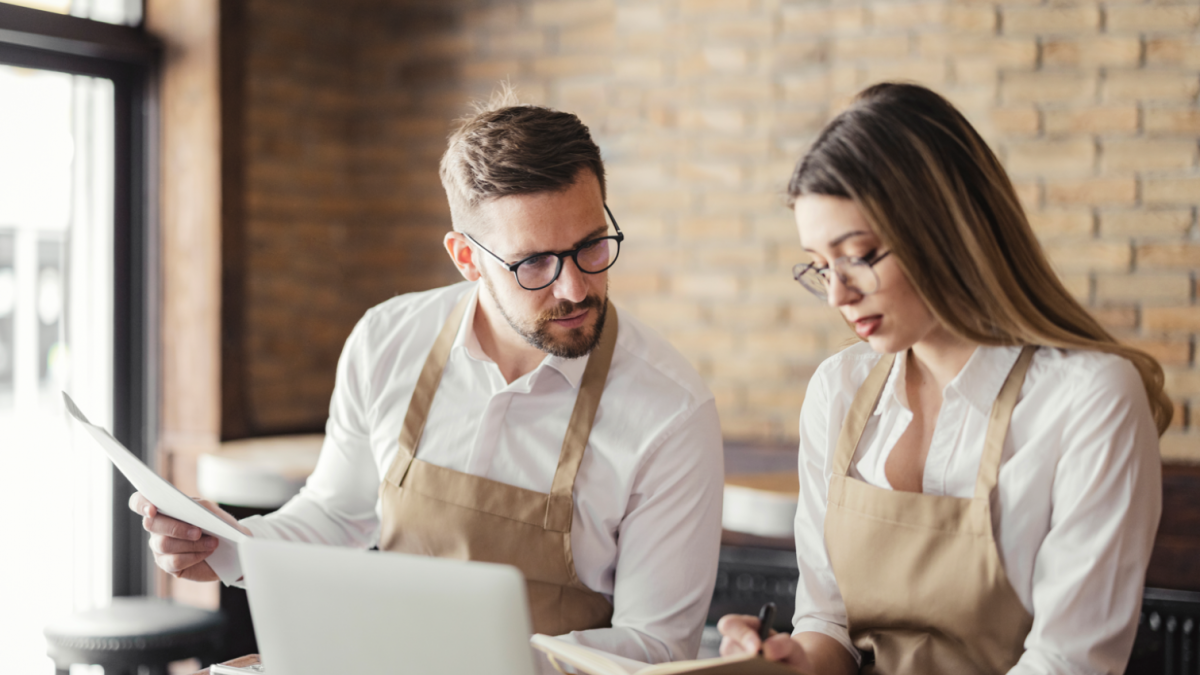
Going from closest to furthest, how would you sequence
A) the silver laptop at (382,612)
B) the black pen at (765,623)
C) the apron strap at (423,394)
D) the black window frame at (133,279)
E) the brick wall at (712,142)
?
the silver laptop at (382,612) → the black pen at (765,623) → the apron strap at (423,394) → the brick wall at (712,142) → the black window frame at (133,279)

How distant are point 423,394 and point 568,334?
32 cm

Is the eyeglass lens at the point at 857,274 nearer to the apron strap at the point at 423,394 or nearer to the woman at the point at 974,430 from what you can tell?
the woman at the point at 974,430

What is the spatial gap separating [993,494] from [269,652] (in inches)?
35.8

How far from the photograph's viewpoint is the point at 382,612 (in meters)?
1.12

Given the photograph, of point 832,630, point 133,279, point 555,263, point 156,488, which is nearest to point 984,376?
point 832,630

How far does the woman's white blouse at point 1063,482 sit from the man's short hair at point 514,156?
0.60 m

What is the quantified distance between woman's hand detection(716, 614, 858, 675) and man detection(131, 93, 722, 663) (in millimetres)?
233

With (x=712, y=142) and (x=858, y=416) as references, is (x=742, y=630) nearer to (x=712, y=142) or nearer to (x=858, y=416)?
(x=858, y=416)

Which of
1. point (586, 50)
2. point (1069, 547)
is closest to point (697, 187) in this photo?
point (586, 50)

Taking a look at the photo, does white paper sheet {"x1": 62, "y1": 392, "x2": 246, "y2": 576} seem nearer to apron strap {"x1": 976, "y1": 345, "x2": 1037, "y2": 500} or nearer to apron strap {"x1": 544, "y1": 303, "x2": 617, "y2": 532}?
apron strap {"x1": 544, "y1": 303, "x2": 617, "y2": 532}

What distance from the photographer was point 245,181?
3.61 metres

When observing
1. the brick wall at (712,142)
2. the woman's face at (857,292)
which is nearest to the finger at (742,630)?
the woman's face at (857,292)

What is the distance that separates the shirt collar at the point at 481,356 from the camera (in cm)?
182

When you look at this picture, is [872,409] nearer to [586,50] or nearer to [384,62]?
[586,50]
